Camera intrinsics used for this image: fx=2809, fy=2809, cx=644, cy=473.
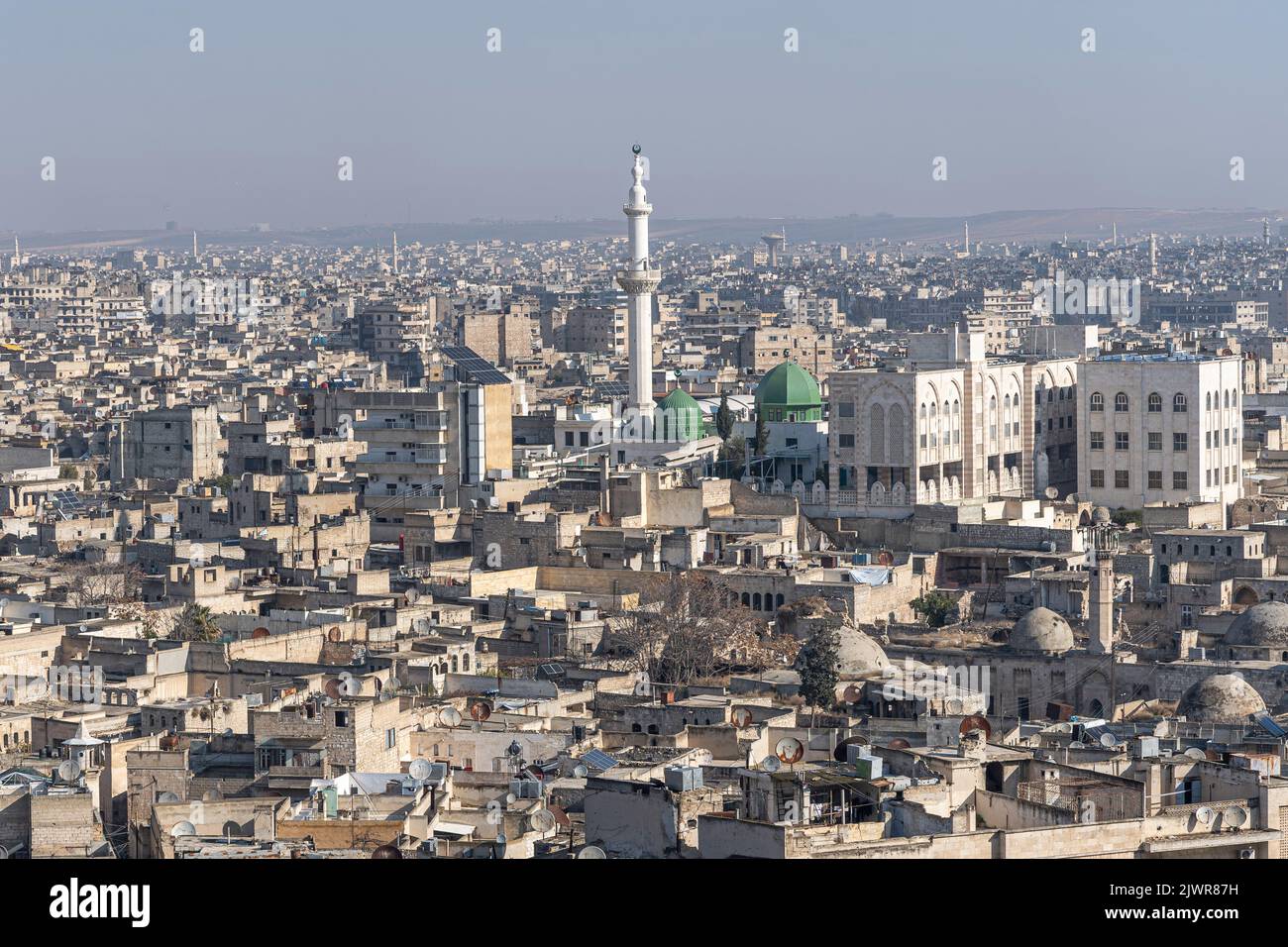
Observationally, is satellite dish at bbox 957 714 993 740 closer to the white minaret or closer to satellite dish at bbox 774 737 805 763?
satellite dish at bbox 774 737 805 763

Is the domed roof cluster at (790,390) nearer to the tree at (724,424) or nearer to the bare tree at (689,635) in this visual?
the tree at (724,424)

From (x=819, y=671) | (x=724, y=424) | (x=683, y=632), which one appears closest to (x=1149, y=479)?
(x=724, y=424)

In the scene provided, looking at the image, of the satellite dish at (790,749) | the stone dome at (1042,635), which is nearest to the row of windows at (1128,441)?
the stone dome at (1042,635)

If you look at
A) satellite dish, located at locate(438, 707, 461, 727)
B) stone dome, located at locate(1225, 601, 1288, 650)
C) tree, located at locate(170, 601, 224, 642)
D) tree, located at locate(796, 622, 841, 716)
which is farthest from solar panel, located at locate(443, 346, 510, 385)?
satellite dish, located at locate(438, 707, 461, 727)

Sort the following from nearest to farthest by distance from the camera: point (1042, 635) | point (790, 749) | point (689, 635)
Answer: point (790, 749) < point (1042, 635) < point (689, 635)

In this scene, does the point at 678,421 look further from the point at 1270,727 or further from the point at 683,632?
the point at 1270,727

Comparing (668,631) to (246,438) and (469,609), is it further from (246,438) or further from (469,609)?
(246,438)
